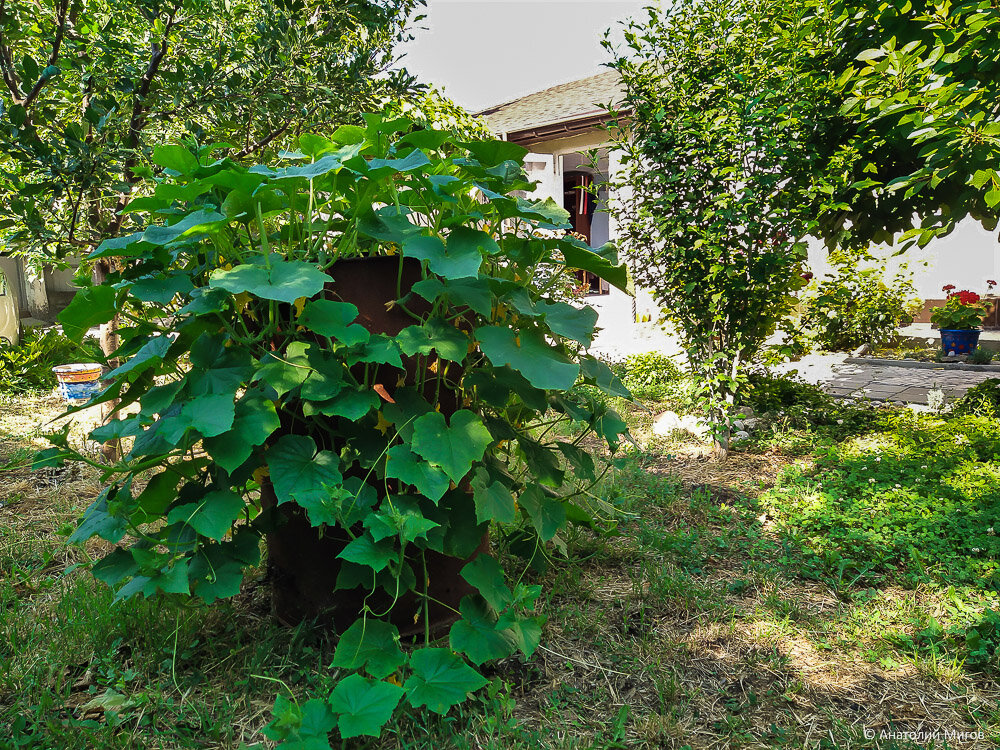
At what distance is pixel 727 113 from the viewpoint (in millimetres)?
3566

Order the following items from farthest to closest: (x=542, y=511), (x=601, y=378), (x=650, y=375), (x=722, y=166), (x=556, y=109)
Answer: (x=556, y=109)
(x=650, y=375)
(x=722, y=166)
(x=601, y=378)
(x=542, y=511)

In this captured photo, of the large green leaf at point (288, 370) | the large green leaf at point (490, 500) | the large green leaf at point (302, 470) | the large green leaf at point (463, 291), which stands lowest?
the large green leaf at point (490, 500)

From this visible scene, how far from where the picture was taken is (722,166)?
3.61 metres

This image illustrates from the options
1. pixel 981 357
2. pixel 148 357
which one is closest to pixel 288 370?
pixel 148 357

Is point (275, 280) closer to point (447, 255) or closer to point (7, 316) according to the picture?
point (447, 255)

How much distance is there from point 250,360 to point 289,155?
0.51 meters

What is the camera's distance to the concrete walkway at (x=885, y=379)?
211 inches

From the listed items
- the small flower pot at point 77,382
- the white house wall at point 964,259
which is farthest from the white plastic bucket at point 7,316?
the white house wall at point 964,259

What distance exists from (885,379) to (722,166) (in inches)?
148

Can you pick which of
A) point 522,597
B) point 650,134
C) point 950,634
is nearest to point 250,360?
point 522,597

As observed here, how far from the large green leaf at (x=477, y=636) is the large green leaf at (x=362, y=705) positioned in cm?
18

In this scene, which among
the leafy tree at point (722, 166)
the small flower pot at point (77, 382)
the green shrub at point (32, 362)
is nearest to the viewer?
the leafy tree at point (722, 166)

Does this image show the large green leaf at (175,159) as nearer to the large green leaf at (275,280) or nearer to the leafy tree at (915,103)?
the large green leaf at (275,280)

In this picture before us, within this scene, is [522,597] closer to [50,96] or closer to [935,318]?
[50,96]
